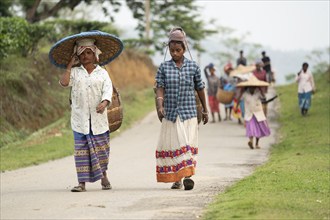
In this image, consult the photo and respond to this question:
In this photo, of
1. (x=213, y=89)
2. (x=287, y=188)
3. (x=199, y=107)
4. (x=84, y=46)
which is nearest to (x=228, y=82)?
(x=213, y=89)

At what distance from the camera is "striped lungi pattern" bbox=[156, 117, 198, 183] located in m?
12.0

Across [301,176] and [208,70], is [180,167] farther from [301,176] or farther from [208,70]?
[208,70]

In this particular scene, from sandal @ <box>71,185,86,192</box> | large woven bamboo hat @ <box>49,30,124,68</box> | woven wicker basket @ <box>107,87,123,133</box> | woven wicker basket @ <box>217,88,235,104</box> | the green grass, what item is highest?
large woven bamboo hat @ <box>49,30,124,68</box>

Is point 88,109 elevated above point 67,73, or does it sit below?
below

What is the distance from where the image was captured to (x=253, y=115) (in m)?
21.2

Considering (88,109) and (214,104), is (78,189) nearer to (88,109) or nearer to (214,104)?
(88,109)

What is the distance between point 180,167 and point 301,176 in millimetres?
2049

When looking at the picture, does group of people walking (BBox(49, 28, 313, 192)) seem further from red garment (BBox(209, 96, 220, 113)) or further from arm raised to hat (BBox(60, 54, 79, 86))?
red garment (BBox(209, 96, 220, 113))

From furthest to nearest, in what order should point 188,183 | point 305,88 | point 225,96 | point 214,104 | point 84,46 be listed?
point 214,104, point 305,88, point 225,96, point 84,46, point 188,183

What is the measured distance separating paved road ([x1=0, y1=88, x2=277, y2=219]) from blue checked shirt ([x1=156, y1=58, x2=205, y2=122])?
1092 mm

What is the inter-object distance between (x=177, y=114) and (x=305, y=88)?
18332mm

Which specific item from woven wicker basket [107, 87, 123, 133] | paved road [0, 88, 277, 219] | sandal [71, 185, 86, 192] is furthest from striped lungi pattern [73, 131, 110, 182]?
woven wicker basket [107, 87, 123, 133]

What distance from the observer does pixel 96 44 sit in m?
12.8

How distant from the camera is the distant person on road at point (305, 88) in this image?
29.6 meters
